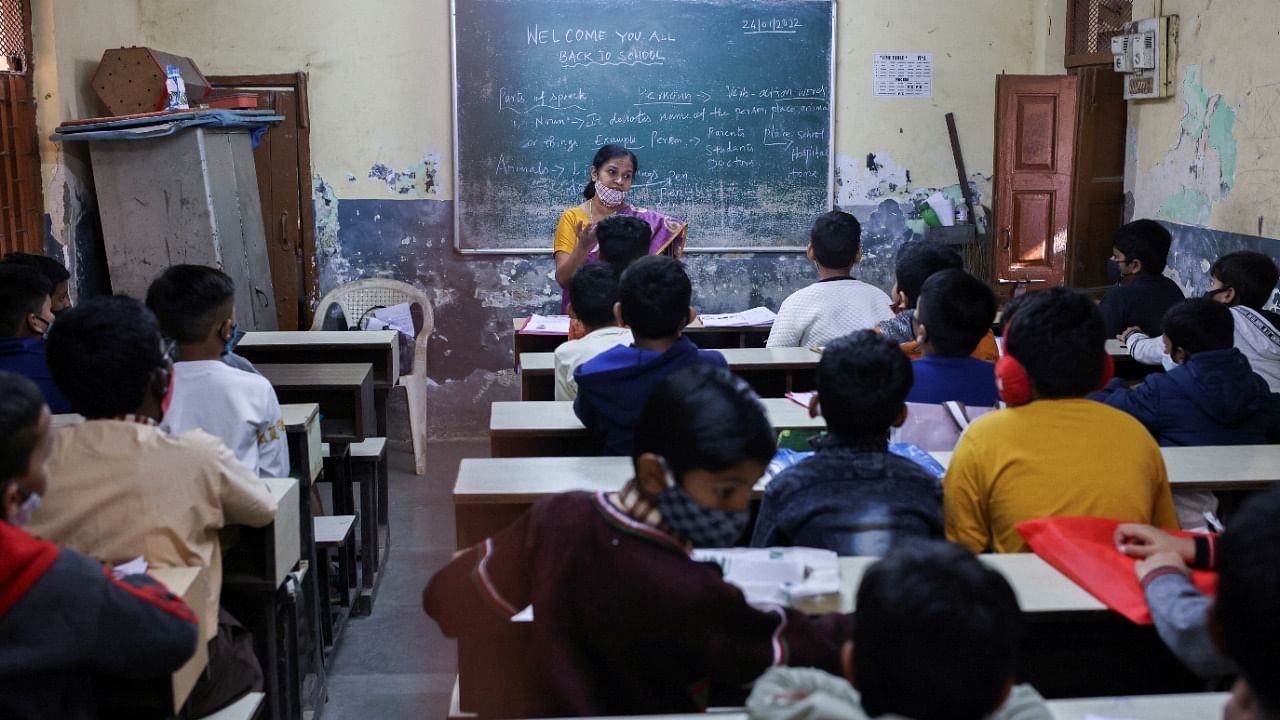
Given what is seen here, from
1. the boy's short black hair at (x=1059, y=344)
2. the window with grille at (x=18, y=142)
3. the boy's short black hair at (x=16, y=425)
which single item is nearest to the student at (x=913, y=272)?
the boy's short black hair at (x=1059, y=344)

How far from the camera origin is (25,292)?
3.12 meters

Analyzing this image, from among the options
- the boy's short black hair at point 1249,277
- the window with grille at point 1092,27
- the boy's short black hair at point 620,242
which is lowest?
the boy's short black hair at point 1249,277

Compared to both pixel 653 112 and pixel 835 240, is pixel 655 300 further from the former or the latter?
pixel 653 112

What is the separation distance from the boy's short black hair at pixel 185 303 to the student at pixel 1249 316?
8.42 feet

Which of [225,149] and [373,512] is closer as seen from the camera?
[373,512]

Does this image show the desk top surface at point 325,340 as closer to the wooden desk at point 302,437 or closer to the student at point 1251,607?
the wooden desk at point 302,437

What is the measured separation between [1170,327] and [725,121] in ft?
11.1

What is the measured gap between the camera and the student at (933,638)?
1.03 meters

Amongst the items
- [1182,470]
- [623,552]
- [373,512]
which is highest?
[623,552]

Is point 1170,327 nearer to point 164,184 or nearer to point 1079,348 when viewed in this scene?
point 1079,348

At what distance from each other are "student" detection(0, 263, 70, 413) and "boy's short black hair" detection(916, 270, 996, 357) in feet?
6.98

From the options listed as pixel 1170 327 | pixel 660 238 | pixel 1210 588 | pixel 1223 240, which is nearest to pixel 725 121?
pixel 660 238

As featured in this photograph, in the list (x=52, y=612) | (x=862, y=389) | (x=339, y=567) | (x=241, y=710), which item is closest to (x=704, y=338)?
(x=339, y=567)

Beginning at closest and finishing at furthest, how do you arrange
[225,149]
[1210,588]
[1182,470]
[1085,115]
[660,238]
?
[1210,588] → [1182,470] → [660,238] → [225,149] → [1085,115]
